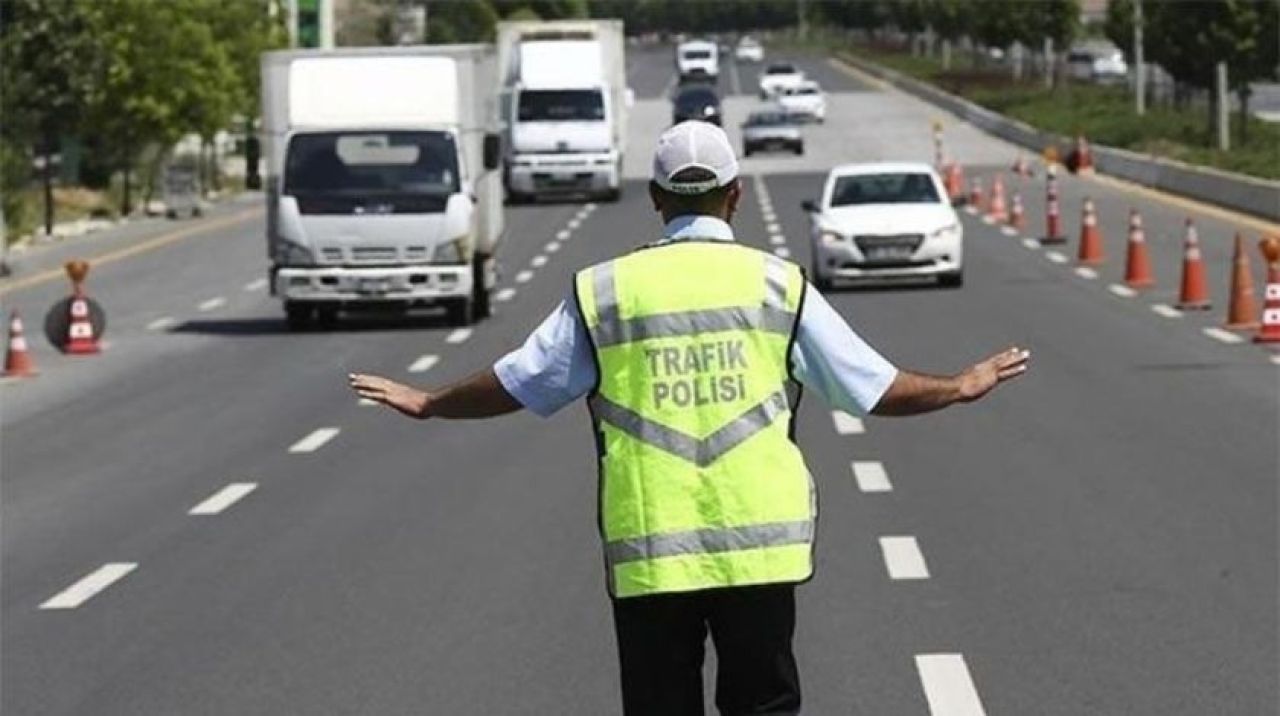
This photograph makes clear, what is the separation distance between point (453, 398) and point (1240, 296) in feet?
69.6

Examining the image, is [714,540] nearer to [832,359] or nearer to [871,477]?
[832,359]

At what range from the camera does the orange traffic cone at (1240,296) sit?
26717 millimetres

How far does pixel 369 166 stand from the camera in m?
31.5

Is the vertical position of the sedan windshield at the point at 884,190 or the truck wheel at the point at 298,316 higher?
the sedan windshield at the point at 884,190

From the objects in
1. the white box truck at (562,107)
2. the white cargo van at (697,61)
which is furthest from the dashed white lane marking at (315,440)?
the white cargo van at (697,61)

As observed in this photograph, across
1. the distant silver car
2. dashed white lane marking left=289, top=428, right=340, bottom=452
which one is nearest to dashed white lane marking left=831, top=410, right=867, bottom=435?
dashed white lane marking left=289, top=428, right=340, bottom=452

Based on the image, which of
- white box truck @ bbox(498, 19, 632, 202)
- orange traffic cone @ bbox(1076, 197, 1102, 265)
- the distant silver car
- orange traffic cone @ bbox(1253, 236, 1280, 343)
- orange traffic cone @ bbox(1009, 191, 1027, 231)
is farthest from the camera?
the distant silver car

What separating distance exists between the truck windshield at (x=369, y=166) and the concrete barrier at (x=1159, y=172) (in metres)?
16.2

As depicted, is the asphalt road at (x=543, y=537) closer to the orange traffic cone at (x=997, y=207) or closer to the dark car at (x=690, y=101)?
the orange traffic cone at (x=997, y=207)

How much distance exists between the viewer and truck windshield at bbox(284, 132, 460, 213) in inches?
1228

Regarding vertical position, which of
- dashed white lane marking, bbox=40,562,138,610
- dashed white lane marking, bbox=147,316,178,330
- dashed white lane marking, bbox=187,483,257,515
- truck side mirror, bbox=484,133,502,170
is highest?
truck side mirror, bbox=484,133,502,170

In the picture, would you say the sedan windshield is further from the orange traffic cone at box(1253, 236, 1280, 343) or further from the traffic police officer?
the traffic police officer

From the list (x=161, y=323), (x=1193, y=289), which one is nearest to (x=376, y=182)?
(x=161, y=323)

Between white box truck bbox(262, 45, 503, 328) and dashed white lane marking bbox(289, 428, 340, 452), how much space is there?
9.47 metres
